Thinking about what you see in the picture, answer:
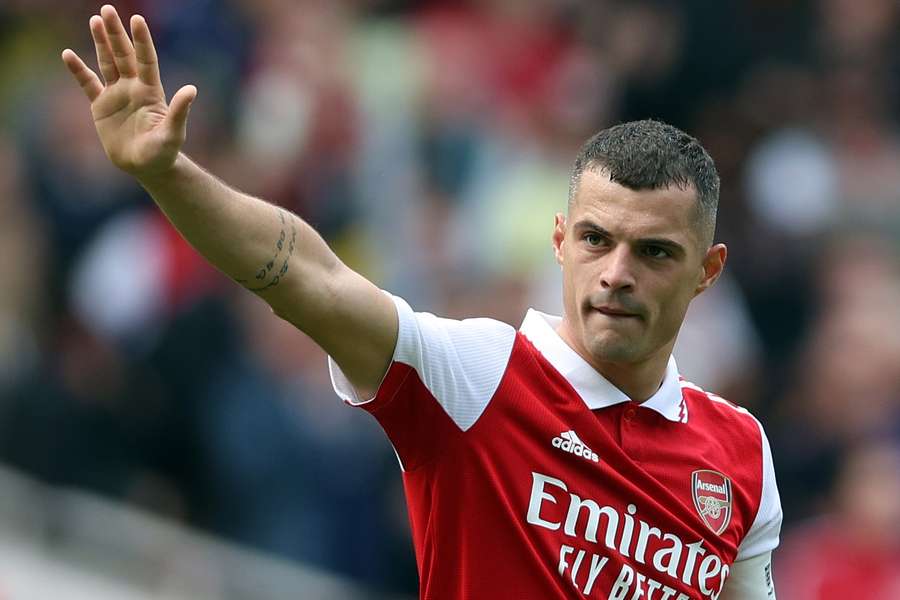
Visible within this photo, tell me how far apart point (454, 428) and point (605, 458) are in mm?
451

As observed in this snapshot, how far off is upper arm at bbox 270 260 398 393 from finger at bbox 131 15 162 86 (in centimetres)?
53

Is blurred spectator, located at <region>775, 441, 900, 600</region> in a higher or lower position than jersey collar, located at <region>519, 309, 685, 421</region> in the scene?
higher

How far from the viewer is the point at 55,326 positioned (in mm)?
9742

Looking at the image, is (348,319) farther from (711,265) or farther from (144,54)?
(711,265)

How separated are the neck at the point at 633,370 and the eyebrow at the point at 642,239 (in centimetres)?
31

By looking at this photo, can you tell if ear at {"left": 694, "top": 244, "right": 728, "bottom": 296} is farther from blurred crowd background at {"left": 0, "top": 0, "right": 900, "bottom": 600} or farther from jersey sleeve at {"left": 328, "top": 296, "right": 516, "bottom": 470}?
blurred crowd background at {"left": 0, "top": 0, "right": 900, "bottom": 600}

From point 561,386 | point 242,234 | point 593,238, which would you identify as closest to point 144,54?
point 242,234

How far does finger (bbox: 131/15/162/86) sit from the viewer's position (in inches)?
144

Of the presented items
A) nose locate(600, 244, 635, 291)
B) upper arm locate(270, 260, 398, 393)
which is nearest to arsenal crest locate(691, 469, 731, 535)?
nose locate(600, 244, 635, 291)

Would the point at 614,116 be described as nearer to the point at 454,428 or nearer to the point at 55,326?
the point at 55,326

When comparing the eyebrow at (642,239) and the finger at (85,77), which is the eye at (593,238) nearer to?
the eyebrow at (642,239)

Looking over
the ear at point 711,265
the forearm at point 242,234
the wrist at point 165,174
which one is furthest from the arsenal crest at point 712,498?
the wrist at point 165,174

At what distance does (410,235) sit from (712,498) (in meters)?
5.26

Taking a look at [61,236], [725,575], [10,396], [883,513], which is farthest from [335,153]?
[725,575]
